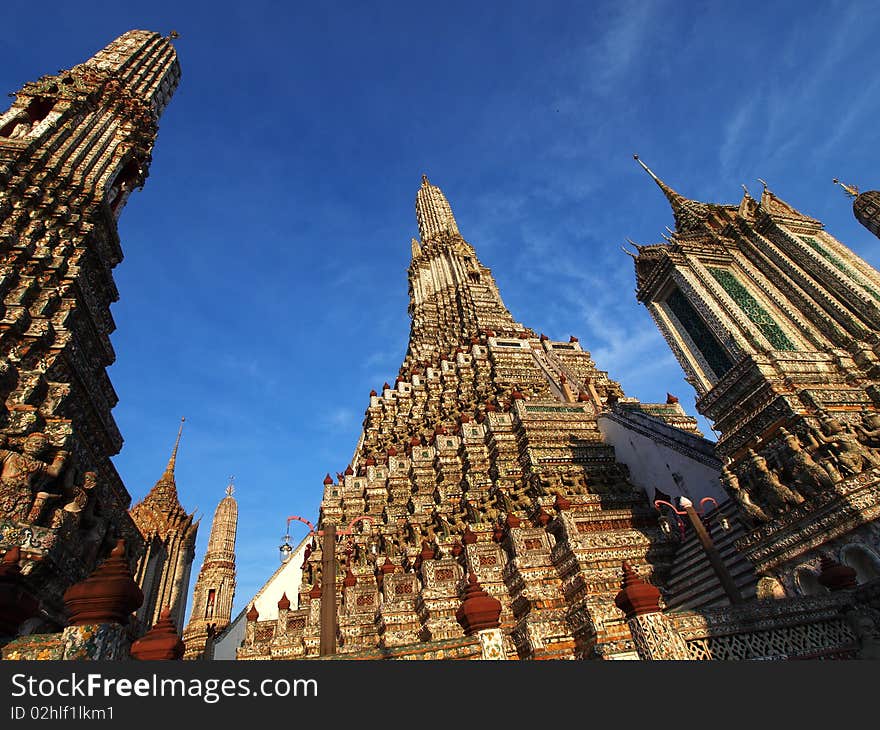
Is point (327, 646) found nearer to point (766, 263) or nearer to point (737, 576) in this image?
point (737, 576)

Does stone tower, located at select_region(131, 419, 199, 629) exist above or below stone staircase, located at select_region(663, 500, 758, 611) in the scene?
above

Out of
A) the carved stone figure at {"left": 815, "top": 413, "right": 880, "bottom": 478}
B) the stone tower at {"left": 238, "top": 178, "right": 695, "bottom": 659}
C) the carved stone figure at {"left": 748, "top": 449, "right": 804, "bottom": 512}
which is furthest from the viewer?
the stone tower at {"left": 238, "top": 178, "right": 695, "bottom": 659}

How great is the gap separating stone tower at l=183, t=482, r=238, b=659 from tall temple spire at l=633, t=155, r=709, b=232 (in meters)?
28.2

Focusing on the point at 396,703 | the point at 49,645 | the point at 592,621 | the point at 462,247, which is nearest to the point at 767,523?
the point at 592,621

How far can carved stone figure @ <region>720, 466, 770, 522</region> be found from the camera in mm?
8750

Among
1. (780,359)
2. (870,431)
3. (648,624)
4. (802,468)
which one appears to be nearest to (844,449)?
(802,468)

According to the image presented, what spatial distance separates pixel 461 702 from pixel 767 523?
7962 mm

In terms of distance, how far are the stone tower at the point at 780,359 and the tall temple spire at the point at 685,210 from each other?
0.04 metres

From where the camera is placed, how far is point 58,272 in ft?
31.4

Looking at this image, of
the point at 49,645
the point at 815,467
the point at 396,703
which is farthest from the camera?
the point at 815,467

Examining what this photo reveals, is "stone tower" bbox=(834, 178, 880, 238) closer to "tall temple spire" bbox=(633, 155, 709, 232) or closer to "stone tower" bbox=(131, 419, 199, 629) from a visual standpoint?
"tall temple spire" bbox=(633, 155, 709, 232)

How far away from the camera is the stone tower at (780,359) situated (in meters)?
7.97

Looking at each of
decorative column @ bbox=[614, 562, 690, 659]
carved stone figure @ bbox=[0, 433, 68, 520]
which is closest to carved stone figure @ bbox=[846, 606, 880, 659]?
decorative column @ bbox=[614, 562, 690, 659]

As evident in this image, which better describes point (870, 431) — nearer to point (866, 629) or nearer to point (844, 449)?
point (844, 449)
